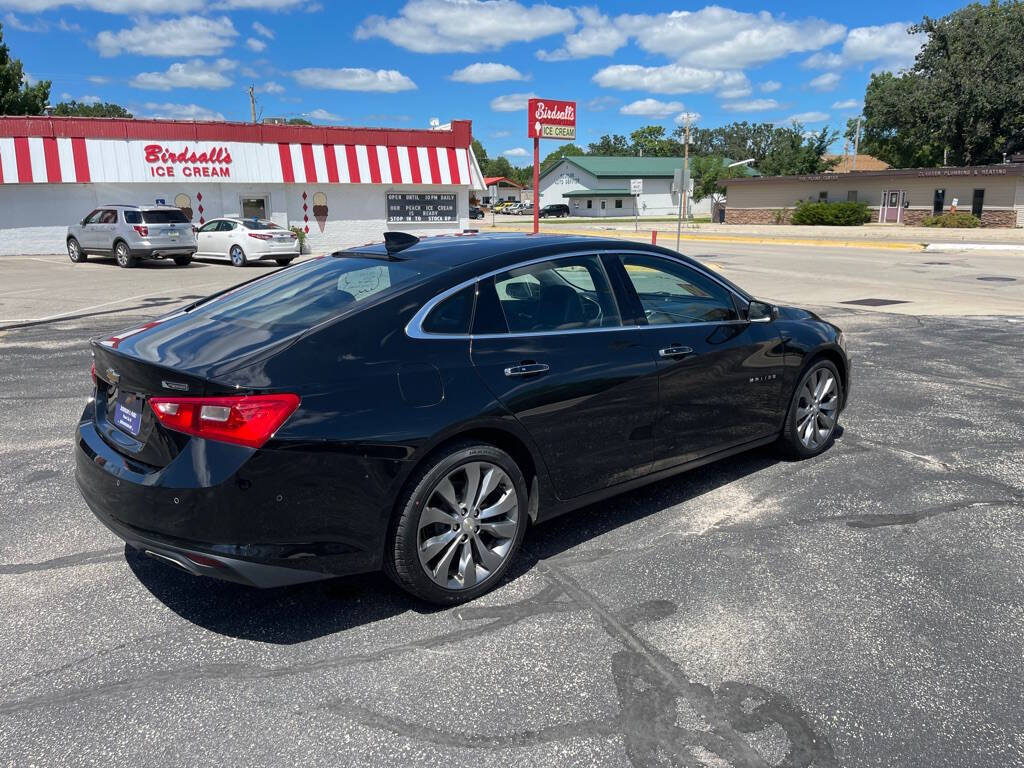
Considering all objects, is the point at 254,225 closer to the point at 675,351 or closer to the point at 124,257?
the point at 124,257

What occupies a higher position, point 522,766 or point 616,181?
point 616,181

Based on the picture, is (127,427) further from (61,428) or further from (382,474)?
(61,428)

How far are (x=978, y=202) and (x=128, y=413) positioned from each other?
51.1m

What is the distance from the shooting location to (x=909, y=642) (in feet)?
10.9

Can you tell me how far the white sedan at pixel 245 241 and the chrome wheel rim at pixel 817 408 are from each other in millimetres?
19675

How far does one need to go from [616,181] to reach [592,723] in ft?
316

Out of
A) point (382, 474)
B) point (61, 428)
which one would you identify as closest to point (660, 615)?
point (382, 474)

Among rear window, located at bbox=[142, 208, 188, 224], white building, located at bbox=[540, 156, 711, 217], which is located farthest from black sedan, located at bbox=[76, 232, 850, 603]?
white building, located at bbox=[540, 156, 711, 217]

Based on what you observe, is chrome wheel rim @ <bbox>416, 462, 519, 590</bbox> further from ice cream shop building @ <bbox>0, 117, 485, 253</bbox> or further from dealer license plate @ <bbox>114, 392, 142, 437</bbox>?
ice cream shop building @ <bbox>0, 117, 485, 253</bbox>

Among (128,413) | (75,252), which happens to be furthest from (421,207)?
(128,413)

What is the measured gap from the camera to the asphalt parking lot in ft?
8.96

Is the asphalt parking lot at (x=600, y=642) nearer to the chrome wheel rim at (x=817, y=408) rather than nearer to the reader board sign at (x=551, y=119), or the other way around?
the chrome wheel rim at (x=817, y=408)

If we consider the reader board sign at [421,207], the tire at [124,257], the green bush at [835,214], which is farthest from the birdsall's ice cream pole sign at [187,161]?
the green bush at [835,214]

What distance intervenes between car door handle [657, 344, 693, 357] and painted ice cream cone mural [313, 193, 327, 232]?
27.1 meters
